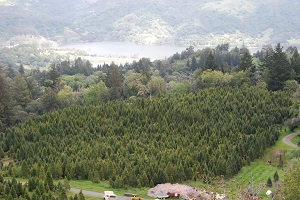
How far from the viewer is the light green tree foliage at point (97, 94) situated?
94.3m

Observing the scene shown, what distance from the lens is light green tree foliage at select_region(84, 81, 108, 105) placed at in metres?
94.3

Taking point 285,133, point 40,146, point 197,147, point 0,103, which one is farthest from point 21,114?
point 285,133

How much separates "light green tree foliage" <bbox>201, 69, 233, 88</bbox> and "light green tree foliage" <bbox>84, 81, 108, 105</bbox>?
21256 mm

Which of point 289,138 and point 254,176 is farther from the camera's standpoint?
point 289,138

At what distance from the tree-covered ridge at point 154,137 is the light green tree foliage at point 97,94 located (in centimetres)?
2035

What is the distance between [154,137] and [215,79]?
36573mm

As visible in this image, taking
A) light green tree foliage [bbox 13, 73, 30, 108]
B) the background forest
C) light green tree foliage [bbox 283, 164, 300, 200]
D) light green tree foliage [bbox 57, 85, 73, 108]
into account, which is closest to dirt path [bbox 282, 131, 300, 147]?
the background forest

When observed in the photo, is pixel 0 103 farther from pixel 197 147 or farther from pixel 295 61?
pixel 295 61

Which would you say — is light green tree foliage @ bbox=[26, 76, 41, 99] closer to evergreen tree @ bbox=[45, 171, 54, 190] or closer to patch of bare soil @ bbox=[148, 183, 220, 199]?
evergreen tree @ bbox=[45, 171, 54, 190]

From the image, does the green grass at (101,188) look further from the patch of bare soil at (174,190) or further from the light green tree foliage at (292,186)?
the light green tree foliage at (292,186)

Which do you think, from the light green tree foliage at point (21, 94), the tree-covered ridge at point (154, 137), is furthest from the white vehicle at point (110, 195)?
the light green tree foliage at point (21, 94)

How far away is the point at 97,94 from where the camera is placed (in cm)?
9531

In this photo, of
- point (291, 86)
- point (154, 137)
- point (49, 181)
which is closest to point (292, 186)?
point (49, 181)

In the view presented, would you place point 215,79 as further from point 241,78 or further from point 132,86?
point 132,86
